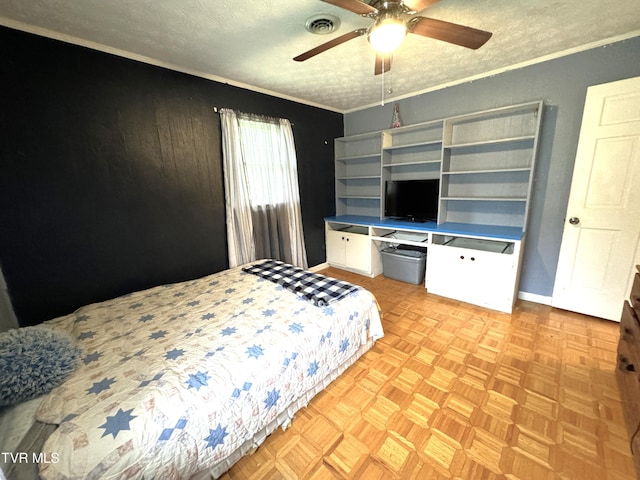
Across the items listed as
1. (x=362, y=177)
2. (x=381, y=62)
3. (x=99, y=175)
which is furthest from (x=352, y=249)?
(x=99, y=175)

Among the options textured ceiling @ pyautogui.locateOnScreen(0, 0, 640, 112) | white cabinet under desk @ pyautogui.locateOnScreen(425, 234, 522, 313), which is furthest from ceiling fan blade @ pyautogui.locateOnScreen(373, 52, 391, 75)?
white cabinet under desk @ pyautogui.locateOnScreen(425, 234, 522, 313)

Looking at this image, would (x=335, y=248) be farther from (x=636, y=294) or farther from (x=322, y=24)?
(x=636, y=294)

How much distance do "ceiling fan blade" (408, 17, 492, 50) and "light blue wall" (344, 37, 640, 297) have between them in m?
1.54

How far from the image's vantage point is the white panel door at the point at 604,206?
1.93 metres

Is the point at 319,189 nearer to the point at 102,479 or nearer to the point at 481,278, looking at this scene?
the point at 481,278

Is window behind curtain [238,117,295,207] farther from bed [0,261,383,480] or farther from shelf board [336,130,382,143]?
bed [0,261,383,480]

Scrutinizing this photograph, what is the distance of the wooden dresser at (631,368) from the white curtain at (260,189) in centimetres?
280

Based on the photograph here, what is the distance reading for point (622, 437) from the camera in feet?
4.15

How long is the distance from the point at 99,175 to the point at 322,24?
1933 mm

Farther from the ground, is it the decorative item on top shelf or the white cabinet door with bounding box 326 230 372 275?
the decorative item on top shelf

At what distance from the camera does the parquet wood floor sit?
3.85ft

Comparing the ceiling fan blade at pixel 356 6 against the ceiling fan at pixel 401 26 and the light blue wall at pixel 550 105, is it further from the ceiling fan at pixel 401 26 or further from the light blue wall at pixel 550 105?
the light blue wall at pixel 550 105

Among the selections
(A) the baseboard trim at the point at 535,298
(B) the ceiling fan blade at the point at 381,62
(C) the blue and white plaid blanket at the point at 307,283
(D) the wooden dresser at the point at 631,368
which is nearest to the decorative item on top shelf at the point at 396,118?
(B) the ceiling fan blade at the point at 381,62

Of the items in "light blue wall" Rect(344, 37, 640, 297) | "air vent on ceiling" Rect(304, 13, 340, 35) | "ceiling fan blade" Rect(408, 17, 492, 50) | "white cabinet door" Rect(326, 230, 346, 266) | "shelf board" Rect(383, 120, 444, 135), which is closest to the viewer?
"ceiling fan blade" Rect(408, 17, 492, 50)
